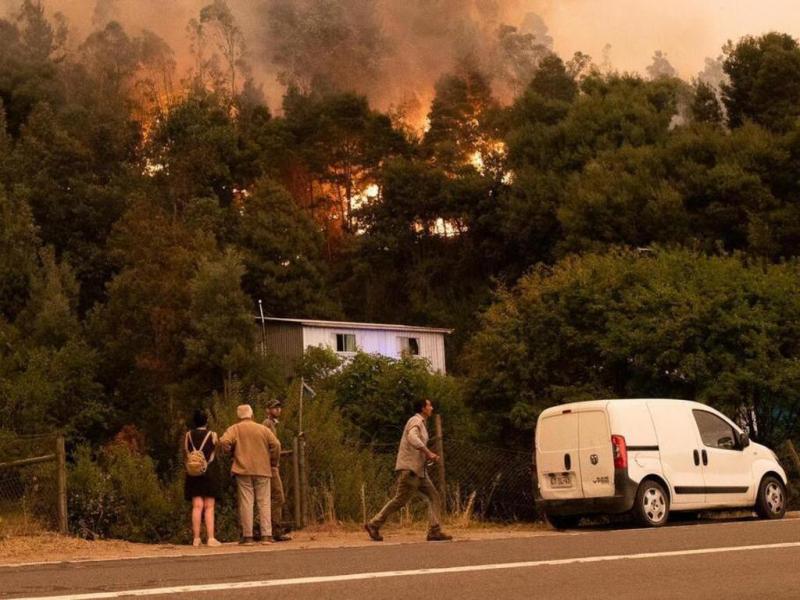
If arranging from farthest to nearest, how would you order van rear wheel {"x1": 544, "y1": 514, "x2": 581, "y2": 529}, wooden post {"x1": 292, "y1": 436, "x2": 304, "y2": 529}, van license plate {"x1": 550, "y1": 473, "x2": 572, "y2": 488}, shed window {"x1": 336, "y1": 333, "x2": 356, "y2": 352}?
shed window {"x1": 336, "y1": 333, "x2": 356, "y2": 352} → van rear wheel {"x1": 544, "y1": 514, "x2": 581, "y2": 529} → van license plate {"x1": 550, "y1": 473, "x2": 572, "y2": 488} → wooden post {"x1": 292, "y1": 436, "x2": 304, "y2": 529}

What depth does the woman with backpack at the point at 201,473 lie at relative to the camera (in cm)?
1548

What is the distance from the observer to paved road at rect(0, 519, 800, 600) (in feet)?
29.6

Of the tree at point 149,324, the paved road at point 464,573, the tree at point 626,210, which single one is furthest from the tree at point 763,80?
the paved road at point 464,573

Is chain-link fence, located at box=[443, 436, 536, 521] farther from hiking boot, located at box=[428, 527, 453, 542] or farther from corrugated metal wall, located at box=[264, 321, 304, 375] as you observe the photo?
corrugated metal wall, located at box=[264, 321, 304, 375]

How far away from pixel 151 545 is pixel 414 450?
359cm

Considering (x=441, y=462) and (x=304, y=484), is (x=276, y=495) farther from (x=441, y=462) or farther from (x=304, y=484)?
(x=441, y=462)

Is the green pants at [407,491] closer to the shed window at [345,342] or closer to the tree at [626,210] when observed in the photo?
the tree at [626,210]

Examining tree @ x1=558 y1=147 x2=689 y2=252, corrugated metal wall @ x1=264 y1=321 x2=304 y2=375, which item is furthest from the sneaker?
corrugated metal wall @ x1=264 y1=321 x2=304 y2=375

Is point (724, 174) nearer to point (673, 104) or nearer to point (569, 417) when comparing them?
point (673, 104)

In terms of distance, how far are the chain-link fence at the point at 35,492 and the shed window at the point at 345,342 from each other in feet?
143

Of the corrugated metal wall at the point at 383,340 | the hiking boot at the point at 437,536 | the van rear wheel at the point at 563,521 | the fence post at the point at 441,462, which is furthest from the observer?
Result: the corrugated metal wall at the point at 383,340

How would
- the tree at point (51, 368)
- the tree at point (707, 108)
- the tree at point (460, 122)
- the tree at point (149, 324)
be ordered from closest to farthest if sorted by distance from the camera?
the tree at point (51, 368) < the tree at point (149, 324) < the tree at point (707, 108) < the tree at point (460, 122)

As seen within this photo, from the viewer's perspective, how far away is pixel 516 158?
236 feet

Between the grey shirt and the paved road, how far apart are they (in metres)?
2.10
